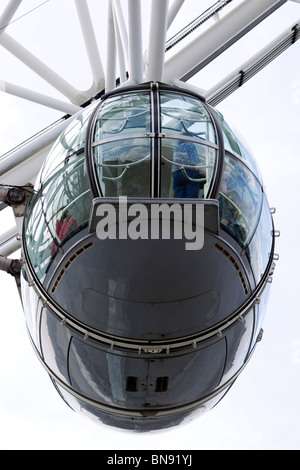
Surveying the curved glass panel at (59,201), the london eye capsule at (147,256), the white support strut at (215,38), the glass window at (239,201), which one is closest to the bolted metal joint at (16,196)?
the curved glass panel at (59,201)

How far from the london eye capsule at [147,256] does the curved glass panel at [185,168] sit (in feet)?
0.04

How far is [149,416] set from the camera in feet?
28.9

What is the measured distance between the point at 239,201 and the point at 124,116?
1442mm

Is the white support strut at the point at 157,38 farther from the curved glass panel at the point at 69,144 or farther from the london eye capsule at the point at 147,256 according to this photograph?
the curved glass panel at the point at 69,144

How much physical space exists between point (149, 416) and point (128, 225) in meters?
2.26

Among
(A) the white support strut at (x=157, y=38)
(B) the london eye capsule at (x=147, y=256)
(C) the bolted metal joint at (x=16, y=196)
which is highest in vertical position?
(A) the white support strut at (x=157, y=38)

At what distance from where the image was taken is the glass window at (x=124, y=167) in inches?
308

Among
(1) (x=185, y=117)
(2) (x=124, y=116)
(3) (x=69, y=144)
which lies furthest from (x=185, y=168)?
(3) (x=69, y=144)

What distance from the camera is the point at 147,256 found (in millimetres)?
7660

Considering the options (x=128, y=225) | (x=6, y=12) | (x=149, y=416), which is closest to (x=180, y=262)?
(x=128, y=225)

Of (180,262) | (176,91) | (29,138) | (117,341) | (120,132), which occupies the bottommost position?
(117,341)

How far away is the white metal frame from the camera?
1023 centimetres

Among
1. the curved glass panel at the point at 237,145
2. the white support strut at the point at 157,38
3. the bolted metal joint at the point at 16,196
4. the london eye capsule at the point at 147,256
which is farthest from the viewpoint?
the white support strut at the point at 157,38

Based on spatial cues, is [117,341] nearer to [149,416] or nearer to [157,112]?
[149,416]
